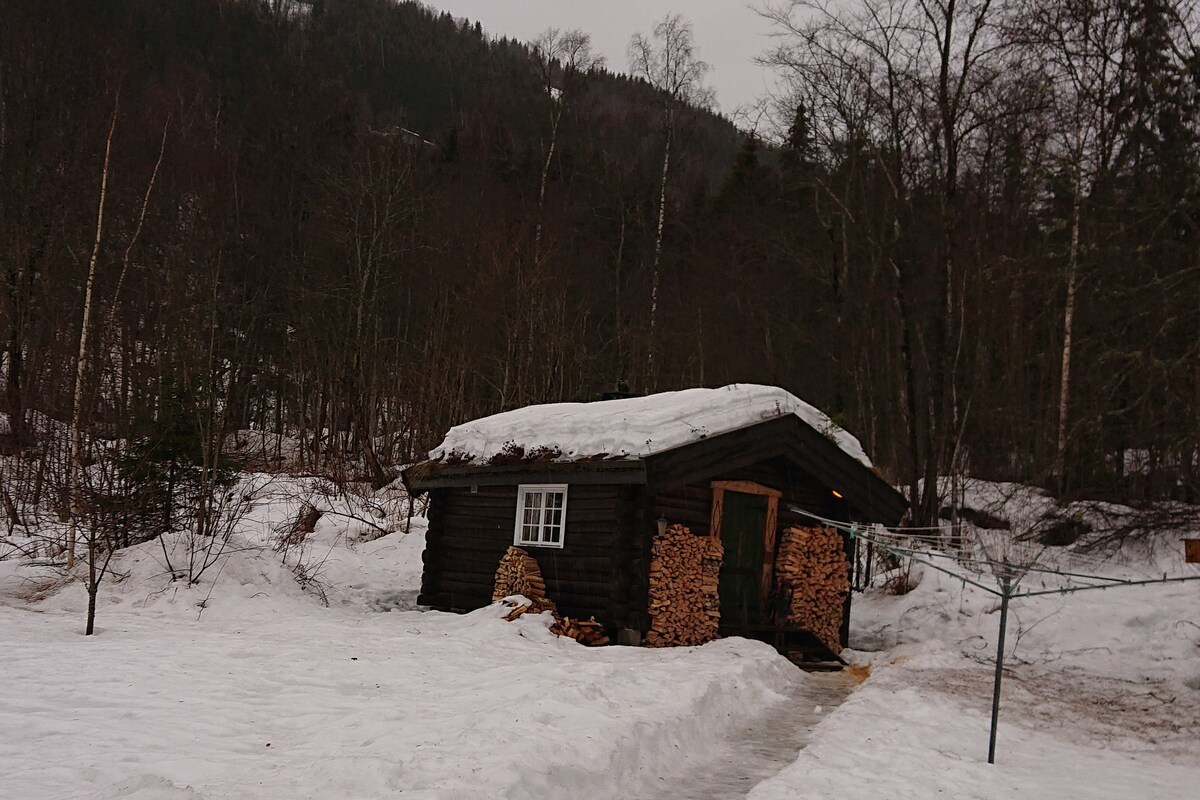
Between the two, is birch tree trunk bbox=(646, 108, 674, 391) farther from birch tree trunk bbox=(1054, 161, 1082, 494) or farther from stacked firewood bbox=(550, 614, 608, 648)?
stacked firewood bbox=(550, 614, 608, 648)

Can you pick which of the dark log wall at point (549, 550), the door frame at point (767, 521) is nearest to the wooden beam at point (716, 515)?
the door frame at point (767, 521)

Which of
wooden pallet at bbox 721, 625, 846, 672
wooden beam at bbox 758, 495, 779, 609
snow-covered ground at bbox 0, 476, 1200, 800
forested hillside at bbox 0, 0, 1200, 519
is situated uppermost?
forested hillside at bbox 0, 0, 1200, 519

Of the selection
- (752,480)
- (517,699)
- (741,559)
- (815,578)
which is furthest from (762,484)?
(517,699)

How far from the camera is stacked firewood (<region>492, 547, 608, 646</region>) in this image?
11.8m

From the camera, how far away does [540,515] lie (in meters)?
13.2

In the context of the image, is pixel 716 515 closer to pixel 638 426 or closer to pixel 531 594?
pixel 638 426

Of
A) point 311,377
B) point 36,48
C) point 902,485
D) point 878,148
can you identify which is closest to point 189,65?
point 36,48

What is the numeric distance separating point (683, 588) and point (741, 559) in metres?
1.51

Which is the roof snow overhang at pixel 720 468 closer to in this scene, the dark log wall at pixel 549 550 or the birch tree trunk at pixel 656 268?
the dark log wall at pixel 549 550

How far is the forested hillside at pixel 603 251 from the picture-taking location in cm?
1548

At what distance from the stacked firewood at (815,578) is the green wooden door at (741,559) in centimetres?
49

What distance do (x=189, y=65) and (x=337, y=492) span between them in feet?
85.4

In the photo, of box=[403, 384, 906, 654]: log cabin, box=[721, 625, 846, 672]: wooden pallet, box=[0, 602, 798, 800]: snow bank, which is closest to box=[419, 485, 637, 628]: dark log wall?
box=[403, 384, 906, 654]: log cabin

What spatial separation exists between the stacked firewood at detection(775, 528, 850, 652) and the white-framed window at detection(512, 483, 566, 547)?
3.65 metres
